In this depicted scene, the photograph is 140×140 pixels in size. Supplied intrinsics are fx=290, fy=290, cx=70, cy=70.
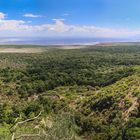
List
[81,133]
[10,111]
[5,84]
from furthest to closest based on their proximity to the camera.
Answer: [5,84], [10,111], [81,133]

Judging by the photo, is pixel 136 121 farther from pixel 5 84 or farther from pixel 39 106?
pixel 5 84

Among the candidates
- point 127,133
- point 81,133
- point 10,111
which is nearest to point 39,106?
point 10,111

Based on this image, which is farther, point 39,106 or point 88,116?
point 39,106

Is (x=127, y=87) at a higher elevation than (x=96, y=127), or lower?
higher

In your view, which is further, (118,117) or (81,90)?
(81,90)

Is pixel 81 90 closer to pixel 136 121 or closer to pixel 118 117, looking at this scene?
pixel 118 117

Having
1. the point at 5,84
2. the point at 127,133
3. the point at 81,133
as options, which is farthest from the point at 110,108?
the point at 5,84

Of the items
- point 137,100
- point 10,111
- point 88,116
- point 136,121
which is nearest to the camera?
point 136,121

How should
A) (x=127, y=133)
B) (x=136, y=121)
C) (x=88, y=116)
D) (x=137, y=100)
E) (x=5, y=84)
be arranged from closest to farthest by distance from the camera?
(x=127, y=133), (x=136, y=121), (x=137, y=100), (x=88, y=116), (x=5, y=84)

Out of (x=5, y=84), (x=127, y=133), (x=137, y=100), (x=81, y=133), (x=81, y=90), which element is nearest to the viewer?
(x=127, y=133)
